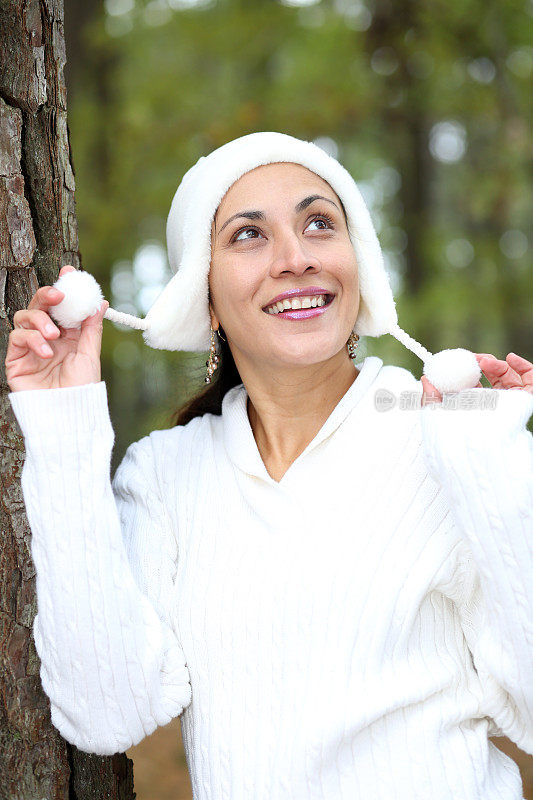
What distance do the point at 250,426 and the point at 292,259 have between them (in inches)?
20.7

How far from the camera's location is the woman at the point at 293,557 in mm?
1738

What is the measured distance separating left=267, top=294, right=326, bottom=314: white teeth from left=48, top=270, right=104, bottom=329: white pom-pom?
1.64 feet

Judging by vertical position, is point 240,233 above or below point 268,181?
below

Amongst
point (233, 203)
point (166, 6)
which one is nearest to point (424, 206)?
point (166, 6)

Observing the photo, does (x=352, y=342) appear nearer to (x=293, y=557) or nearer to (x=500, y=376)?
(x=500, y=376)

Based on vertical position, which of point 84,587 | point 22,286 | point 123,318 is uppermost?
point 22,286

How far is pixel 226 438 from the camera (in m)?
2.23

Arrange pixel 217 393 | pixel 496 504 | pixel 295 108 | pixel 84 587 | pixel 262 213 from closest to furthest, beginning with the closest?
pixel 496 504 < pixel 84 587 < pixel 262 213 < pixel 217 393 < pixel 295 108

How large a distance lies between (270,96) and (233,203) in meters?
4.99

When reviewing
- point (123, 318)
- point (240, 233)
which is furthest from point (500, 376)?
point (123, 318)

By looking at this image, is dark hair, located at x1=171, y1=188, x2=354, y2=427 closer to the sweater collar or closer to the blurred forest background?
the sweater collar

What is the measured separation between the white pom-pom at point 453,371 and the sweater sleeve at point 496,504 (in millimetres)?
30

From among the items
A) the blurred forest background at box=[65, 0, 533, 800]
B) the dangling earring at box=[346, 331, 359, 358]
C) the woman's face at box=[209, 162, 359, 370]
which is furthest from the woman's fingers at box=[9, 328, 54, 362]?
the blurred forest background at box=[65, 0, 533, 800]

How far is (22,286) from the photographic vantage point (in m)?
1.89
